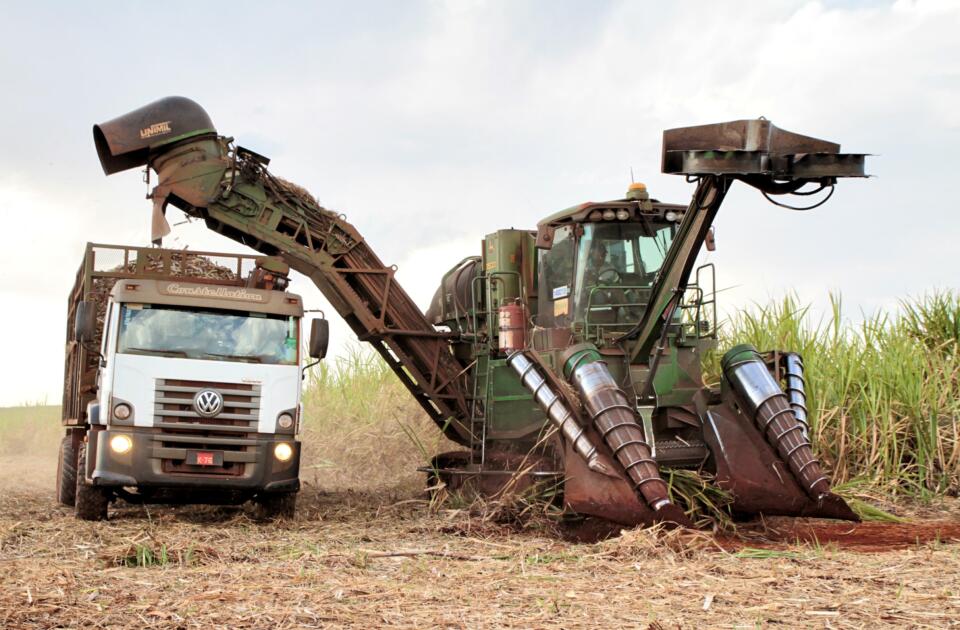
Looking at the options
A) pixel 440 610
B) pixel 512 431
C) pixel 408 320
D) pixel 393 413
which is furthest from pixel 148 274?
pixel 440 610

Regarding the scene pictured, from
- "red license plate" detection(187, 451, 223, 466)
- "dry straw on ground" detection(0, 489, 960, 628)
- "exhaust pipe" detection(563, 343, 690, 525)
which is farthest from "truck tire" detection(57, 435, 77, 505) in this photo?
"exhaust pipe" detection(563, 343, 690, 525)

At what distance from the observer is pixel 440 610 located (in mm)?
6000

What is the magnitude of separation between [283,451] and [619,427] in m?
4.01

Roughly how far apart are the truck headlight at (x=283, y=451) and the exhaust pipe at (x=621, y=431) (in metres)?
3.42

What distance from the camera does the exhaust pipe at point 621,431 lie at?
903 cm

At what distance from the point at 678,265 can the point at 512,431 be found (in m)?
3.22

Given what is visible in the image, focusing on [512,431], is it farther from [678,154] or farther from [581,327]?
[678,154]

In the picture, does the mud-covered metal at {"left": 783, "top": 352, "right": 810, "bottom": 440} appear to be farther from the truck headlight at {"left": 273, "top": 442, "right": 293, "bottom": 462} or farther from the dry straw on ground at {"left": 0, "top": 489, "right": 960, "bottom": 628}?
the truck headlight at {"left": 273, "top": 442, "right": 293, "bottom": 462}

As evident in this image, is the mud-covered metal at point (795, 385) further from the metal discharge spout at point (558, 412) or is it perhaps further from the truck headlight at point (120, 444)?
the truck headlight at point (120, 444)

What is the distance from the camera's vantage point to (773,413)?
10312mm

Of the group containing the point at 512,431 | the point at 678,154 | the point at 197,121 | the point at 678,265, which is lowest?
the point at 512,431

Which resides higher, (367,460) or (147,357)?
(147,357)

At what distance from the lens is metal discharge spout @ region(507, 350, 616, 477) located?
30.8 feet

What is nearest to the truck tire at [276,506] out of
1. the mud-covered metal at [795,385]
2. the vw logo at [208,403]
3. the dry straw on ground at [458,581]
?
the vw logo at [208,403]
